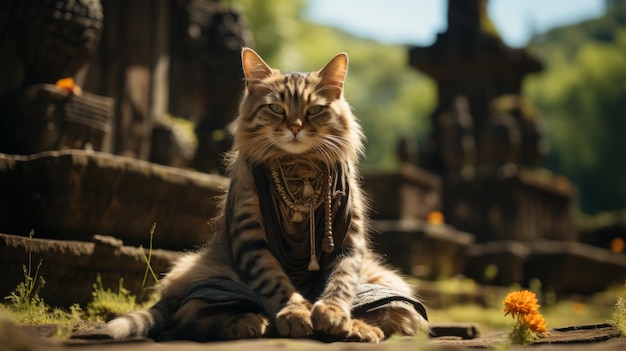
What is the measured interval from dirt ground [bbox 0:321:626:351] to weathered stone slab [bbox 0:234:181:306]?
0.77 meters

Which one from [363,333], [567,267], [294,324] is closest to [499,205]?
[567,267]

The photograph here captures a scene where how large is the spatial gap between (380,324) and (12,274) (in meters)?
2.32

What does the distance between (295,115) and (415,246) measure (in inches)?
201

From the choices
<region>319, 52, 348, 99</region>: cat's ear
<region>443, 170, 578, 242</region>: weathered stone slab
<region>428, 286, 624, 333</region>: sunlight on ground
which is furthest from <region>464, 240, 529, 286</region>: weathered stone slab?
<region>319, 52, 348, 99</region>: cat's ear

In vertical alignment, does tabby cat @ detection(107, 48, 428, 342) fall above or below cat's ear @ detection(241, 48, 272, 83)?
below

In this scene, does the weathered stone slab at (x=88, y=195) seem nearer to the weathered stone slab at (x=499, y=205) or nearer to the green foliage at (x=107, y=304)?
A: the green foliage at (x=107, y=304)

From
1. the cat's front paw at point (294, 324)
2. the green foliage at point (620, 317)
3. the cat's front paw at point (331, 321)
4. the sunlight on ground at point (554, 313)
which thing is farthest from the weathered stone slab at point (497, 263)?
the cat's front paw at point (294, 324)

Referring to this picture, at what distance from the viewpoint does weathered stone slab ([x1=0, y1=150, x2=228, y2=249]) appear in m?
4.43

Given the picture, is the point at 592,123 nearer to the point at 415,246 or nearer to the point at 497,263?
the point at 497,263

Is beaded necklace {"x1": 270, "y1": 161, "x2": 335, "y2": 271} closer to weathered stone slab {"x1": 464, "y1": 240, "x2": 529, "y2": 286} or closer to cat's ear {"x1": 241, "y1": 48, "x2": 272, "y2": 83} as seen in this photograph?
cat's ear {"x1": 241, "y1": 48, "x2": 272, "y2": 83}

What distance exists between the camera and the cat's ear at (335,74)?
3854mm

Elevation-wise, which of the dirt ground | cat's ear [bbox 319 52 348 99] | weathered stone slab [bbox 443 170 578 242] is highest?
weathered stone slab [bbox 443 170 578 242]

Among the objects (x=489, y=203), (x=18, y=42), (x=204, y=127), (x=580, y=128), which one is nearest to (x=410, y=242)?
(x=204, y=127)

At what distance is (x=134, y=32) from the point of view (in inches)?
280
